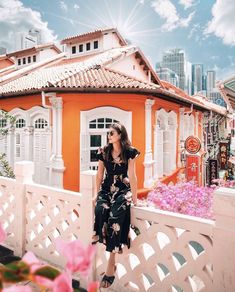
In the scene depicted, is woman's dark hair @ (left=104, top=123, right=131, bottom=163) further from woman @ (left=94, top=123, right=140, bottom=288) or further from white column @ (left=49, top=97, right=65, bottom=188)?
white column @ (left=49, top=97, right=65, bottom=188)

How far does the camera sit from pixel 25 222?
4.14 meters

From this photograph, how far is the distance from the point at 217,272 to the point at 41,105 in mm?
9413

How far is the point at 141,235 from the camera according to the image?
2963 mm

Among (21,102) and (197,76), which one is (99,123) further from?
(197,76)

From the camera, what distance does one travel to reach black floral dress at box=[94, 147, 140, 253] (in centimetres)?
294

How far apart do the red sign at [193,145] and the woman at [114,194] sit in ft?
33.6

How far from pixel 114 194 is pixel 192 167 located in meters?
10.5

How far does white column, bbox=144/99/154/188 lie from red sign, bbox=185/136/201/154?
3.09m

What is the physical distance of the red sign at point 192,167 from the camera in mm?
12977

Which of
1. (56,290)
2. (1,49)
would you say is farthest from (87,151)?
(1,49)

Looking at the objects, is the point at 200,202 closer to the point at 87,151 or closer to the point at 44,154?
the point at 87,151

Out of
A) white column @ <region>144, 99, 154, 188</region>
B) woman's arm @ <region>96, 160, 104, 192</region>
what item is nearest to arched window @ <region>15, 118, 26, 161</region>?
white column @ <region>144, 99, 154, 188</region>

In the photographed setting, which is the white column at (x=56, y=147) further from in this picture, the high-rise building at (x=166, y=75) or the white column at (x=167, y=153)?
the high-rise building at (x=166, y=75)

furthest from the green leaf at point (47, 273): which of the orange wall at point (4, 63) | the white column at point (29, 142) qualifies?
the orange wall at point (4, 63)
